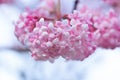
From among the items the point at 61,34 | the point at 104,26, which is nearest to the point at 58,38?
the point at 61,34

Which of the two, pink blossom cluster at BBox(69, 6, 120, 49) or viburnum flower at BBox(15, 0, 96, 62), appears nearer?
viburnum flower at BBox(15, 0, 96, 62)

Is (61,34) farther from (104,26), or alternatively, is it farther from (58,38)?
(104,26)

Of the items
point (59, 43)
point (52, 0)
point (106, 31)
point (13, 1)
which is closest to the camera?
point (59, 43)

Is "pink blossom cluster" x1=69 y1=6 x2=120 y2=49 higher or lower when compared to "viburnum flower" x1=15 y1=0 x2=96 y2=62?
higher

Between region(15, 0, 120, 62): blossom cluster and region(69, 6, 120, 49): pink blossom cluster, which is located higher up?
region(69, 6, 120, 49): pink blossom cluster

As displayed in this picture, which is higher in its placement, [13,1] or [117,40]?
[13,1]

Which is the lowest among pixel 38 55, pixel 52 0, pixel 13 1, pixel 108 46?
pixel 38 55

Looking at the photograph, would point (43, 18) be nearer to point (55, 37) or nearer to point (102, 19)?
point (55, 37)

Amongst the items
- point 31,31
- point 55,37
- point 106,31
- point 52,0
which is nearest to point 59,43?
point 55,37
